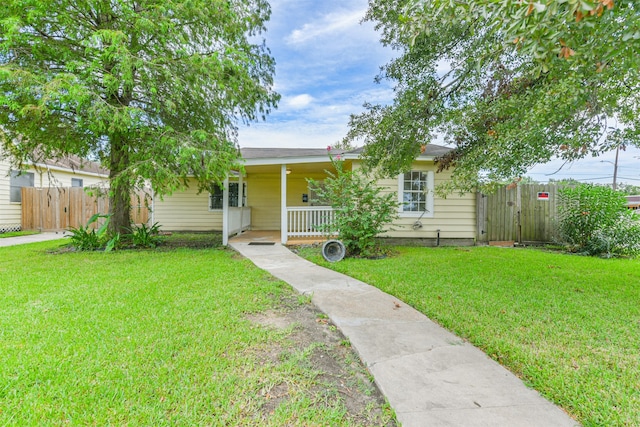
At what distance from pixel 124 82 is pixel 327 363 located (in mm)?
6794

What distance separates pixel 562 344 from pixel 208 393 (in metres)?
3.03

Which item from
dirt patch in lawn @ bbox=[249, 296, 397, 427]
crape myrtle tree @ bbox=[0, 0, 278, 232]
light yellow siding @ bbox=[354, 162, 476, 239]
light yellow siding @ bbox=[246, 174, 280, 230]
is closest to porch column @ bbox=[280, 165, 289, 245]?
crape myrtle tree @ bbox=[0, 0, 278, 232]

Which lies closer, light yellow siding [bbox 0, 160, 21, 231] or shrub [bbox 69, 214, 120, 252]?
shrub [bbox 69, 214, 120, 252]

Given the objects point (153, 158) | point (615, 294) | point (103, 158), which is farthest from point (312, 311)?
point (103, 158)

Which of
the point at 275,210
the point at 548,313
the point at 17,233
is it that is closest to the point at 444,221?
the point at 548,313

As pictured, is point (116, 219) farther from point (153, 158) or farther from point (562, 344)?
point (562, 344)

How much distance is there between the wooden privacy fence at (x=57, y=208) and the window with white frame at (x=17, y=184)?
0.20 meters

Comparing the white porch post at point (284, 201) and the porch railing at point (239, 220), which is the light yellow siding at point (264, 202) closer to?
the porch railing at point (239, 220)

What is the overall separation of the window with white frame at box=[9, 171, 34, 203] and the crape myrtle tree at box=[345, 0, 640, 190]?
1322 centimetres

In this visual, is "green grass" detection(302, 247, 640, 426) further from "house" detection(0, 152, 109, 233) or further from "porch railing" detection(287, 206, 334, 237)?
Result: "house" detection(0, 152, 109, 233)

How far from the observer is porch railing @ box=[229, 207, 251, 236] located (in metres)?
9.62

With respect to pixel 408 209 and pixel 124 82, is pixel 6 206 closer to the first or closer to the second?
pixel 124 82

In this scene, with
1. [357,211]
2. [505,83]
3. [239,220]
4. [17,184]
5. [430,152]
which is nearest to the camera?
[505,83]

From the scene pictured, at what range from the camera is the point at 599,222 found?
7.68 metres
